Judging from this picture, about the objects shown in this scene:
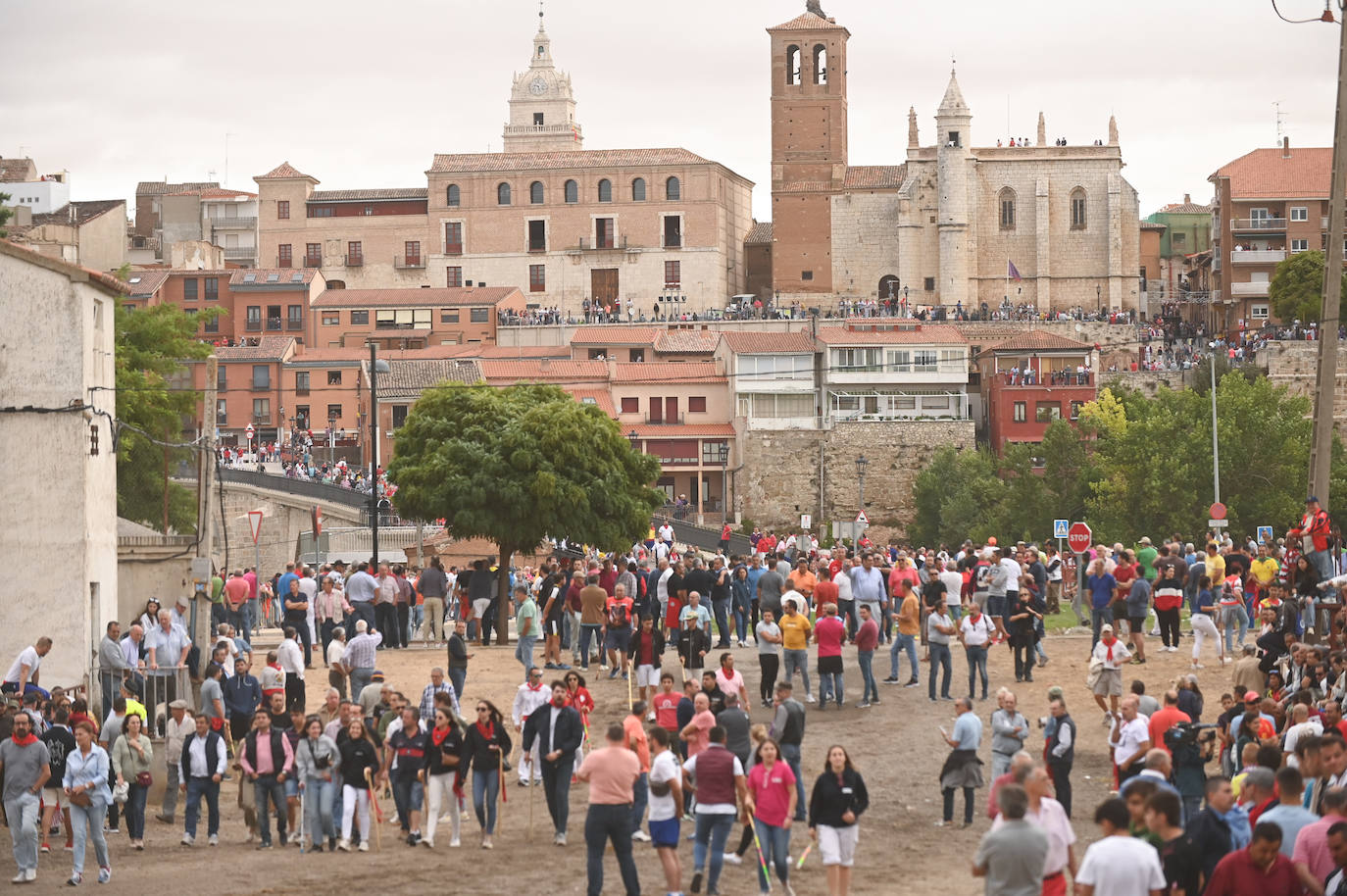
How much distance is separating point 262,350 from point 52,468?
64010 mm

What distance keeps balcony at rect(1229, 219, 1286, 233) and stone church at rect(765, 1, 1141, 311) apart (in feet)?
16.3

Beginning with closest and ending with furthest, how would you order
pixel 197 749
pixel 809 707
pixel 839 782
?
pixel 839 782
pixel 197 749
pixel 809 707

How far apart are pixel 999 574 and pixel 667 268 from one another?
79.1 metres

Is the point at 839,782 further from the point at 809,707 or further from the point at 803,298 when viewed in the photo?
the point at 803,298

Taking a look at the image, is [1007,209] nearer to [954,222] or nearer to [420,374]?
[954,222]

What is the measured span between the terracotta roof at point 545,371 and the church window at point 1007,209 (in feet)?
85.8

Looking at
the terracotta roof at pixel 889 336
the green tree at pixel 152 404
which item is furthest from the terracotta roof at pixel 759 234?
the green tree at pixel 152 404

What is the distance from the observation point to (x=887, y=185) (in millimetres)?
101062

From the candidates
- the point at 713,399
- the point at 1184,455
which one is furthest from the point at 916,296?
the point at 1184,455

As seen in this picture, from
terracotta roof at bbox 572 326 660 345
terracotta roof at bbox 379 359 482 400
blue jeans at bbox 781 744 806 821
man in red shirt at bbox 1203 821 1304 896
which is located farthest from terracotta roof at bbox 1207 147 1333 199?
man in red shirt at bbox 1203 821 1304 896

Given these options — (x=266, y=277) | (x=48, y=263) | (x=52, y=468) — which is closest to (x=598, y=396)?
(x=266, y=277)

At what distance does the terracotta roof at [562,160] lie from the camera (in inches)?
4134

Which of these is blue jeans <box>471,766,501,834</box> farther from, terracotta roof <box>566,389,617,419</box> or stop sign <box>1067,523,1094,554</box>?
terracotta roof <box>566,389,617,419</box>

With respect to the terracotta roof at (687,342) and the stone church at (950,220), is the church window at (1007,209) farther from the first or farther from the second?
the terracotta roof at (687,342)
